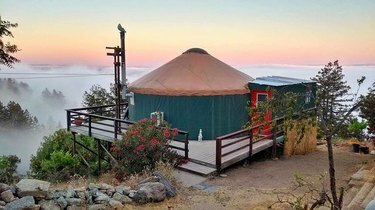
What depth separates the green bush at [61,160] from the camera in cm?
1120

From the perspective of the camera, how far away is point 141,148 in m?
7.33

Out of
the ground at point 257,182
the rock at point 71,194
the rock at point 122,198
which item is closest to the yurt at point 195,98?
the ground at point 257,182

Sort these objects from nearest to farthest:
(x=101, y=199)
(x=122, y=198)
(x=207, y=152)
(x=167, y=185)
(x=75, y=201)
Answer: (x=75, y=201) → (x=101, y=199) → (x=122, y=198) → (x=167, y=185) → (x=207, y=152)

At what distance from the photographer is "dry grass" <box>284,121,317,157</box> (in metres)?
9.58

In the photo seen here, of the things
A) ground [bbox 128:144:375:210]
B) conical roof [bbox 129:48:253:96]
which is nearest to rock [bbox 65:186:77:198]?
ground [bbox 128:144:375:210]

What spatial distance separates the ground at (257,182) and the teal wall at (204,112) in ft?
6.58

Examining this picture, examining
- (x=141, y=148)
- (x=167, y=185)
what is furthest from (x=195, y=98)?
(x=167, y=185)

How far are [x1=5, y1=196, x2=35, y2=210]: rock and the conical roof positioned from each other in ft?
19.9

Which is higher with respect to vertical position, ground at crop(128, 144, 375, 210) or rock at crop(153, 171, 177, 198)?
rock at crop(153, 171, 177, 198)

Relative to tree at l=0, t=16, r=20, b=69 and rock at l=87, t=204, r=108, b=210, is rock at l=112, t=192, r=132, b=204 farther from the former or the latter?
tree at l=0, t=16, r=20, b=69

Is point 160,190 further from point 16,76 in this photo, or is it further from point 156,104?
point 16,76

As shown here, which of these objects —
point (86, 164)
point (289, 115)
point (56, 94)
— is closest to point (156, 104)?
point (86, 164)

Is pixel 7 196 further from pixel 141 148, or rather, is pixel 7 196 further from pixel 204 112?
pixel 204 112

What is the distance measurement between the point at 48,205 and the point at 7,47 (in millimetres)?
2679
